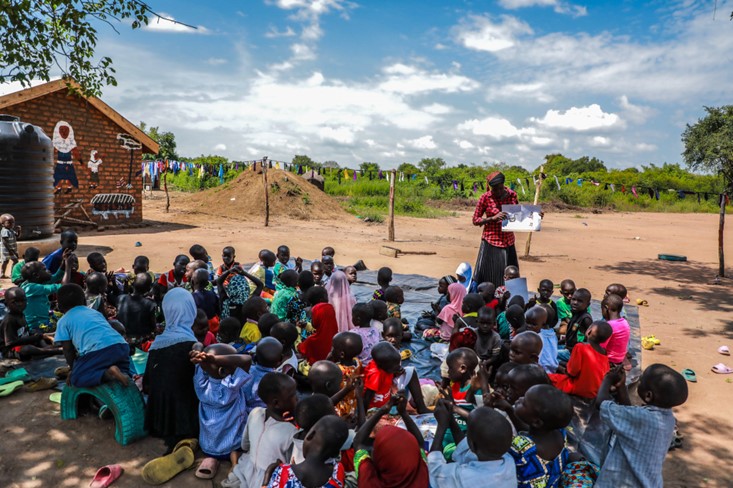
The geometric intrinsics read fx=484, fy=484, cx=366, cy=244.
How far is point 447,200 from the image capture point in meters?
37.5

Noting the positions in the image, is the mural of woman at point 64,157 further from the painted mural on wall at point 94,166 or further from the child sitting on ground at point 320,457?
the child sitting on ground at point 320,457

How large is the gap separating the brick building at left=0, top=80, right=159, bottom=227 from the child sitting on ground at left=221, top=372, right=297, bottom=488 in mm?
13681

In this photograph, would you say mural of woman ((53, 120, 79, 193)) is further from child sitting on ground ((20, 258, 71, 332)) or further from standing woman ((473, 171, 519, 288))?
standing woman ((473, 171, 519, 288))

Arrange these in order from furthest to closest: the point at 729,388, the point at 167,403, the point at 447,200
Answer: the point at 447,200
the point at 729,388
the point at 167,403

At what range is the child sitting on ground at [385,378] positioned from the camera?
11.1ft

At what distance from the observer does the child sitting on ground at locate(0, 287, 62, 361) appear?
15.7 feet

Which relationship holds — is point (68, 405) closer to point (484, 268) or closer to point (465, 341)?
point (465, 341)

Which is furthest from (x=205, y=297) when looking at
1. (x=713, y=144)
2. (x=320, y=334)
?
(x=713, y=144)

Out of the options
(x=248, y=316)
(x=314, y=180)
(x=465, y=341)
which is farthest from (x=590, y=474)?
(x=314, y=180)

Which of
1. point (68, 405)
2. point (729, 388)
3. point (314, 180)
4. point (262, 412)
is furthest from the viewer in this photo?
point (314, 180)

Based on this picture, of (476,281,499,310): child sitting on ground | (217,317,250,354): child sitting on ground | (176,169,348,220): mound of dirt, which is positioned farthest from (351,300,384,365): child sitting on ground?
(176,169,348,220): mound of dirt

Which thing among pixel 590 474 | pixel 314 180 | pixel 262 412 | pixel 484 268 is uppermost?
pixel 314 180

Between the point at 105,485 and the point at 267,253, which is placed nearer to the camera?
the point at 105,485

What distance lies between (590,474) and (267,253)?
190 inches
